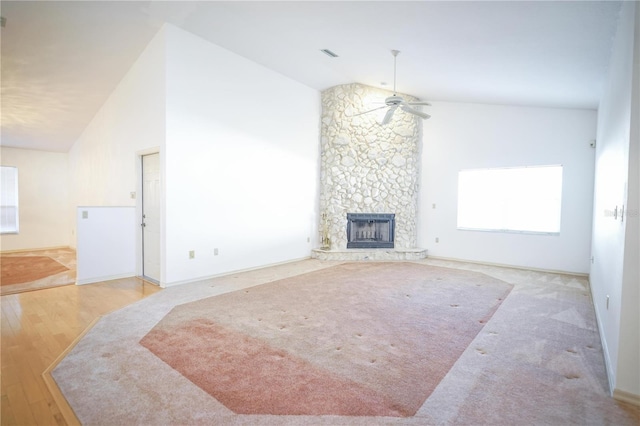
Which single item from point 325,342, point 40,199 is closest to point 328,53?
point 325,342

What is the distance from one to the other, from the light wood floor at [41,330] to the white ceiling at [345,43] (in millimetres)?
3361

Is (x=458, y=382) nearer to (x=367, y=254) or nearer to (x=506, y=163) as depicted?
(x=367, y=254)

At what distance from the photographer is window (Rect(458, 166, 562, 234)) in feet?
19.2

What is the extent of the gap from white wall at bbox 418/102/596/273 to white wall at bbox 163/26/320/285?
2.79 metres

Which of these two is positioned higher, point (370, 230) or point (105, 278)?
point (370, 230)

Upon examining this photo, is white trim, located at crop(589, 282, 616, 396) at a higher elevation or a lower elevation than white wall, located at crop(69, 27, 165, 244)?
lower

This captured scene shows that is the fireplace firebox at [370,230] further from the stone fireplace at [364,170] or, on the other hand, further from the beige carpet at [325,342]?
the beige carpet at [325,342]

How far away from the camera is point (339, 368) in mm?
2391

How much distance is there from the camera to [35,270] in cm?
550

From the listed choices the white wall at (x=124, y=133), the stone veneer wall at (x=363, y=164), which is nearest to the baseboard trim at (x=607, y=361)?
the stone veneer wall at (x=363, y=164)

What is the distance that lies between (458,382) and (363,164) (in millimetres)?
5230

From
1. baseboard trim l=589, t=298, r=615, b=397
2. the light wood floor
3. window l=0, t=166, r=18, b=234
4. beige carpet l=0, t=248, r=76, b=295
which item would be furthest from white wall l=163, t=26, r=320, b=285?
window l=0, t=166, r=18, b=234

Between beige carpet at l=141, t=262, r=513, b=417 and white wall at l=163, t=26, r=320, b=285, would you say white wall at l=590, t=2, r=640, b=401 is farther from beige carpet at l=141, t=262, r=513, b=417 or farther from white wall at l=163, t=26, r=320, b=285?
white wall at l=163, t=26, r=320, b=285

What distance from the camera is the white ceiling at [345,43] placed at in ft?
10.4
